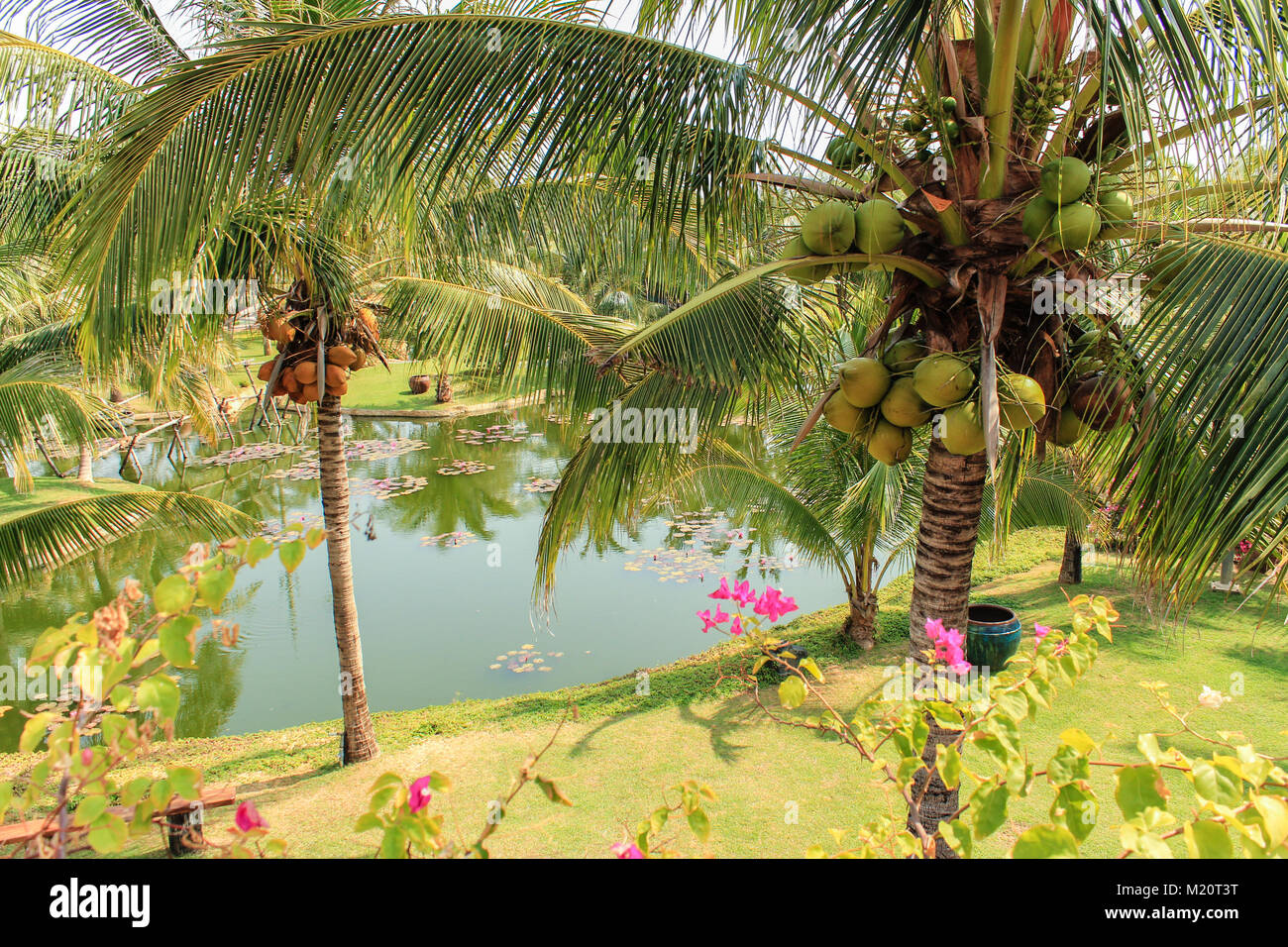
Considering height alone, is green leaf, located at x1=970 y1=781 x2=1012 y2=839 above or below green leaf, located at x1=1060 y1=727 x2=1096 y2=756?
below

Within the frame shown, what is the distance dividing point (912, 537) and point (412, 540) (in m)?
9.35

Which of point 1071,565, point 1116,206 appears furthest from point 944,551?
point 1071,565

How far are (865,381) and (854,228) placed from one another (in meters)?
0.54

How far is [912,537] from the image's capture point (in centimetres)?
857

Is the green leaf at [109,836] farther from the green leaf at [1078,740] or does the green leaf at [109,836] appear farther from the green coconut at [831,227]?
the green coconut at [831,227]

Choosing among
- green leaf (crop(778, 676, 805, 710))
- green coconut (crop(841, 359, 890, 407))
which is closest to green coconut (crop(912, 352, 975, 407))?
green coconut (crop(841, 359, 890, 407))

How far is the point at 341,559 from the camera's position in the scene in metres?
6.57

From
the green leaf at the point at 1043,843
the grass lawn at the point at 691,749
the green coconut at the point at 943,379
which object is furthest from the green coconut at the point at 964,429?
the grass lawn at the point at 691,749

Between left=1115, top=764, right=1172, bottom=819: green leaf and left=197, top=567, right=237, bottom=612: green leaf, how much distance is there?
60.4 inches

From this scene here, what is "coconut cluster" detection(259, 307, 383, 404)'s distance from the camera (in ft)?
20.1

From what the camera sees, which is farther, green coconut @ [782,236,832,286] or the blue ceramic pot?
the blue ceramic pot

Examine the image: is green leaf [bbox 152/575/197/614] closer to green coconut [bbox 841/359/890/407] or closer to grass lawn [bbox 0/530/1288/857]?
green coconut [bbox 841/359/890/407]

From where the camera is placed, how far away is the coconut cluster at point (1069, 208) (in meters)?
2.42
